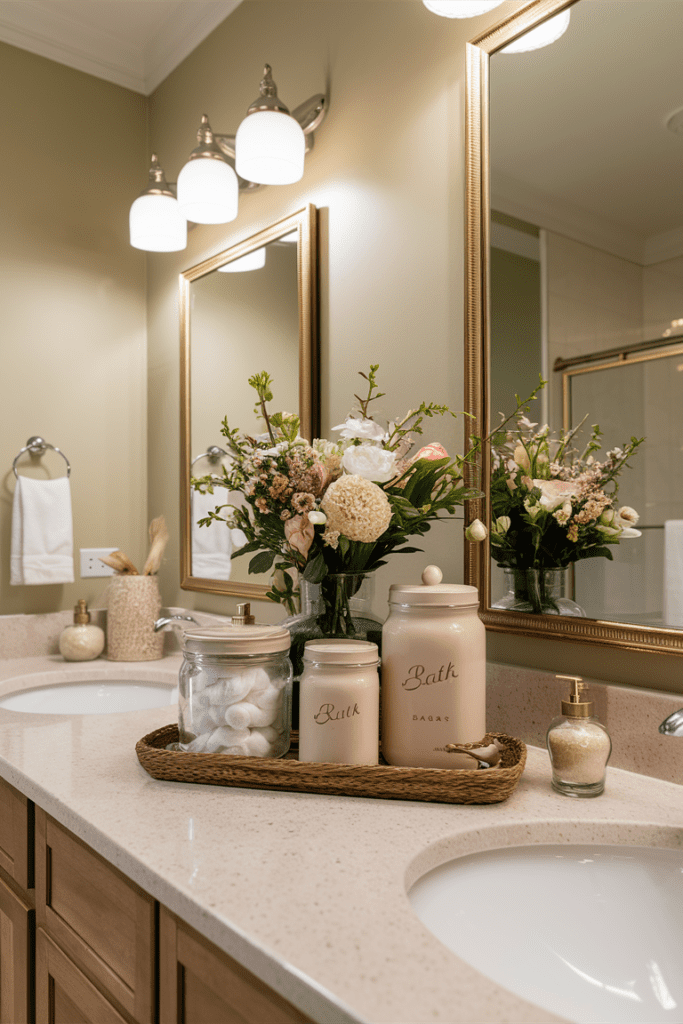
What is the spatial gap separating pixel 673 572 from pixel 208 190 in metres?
1.22

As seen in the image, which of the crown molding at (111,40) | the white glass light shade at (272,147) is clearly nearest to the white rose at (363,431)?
the white glass light shade at (272,147)

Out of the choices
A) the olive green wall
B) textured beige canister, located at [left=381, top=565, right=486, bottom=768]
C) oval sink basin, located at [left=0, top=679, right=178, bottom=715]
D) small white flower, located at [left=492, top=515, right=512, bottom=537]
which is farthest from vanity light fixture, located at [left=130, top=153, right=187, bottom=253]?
textured beige canister, located at [left=381, top=565, right=486, bottom=768]

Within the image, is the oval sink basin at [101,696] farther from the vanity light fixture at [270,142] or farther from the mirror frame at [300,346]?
the vanity light fixture at [270,142]

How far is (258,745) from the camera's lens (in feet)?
2.97

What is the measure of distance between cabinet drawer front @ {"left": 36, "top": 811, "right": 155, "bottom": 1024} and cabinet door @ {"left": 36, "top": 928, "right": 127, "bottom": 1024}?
2 centimetres

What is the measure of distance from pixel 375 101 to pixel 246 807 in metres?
1.22

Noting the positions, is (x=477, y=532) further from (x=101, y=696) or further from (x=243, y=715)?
(x=101, y=696)

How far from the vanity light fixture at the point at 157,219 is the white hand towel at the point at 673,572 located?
137 centimetres

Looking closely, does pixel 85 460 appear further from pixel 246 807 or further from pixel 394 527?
pixel 246 807

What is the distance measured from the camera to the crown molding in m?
1.84

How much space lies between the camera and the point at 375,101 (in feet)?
4.45

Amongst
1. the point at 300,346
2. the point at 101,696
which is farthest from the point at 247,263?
the point at 101,696

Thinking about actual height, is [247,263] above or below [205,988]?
above

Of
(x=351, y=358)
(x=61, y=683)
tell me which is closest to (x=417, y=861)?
(x=351, y=358)
